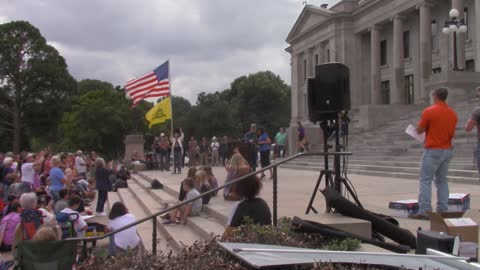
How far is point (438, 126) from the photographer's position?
7328mm

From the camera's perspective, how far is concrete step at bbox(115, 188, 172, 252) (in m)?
9.10

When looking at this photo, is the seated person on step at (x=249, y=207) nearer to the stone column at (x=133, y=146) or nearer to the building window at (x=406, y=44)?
the stone column at (x=133, y=146)

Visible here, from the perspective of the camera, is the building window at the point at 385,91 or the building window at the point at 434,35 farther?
the building window at the point at 385,91

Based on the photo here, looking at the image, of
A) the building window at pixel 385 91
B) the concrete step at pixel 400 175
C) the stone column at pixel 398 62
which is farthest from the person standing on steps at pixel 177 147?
the building window at pixel 385 91

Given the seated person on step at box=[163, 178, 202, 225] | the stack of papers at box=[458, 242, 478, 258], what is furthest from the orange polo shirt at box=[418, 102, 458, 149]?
the seated person on step at box=[163, 178, 202, 225]

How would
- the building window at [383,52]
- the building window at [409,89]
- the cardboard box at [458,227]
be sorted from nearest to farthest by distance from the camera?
the cardboard box at [458,227] < the building window at [409,89] < the building window at [383,52]

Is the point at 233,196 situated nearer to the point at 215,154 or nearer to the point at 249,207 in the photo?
the point at 249,207

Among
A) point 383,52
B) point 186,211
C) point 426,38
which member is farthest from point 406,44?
point 186,211

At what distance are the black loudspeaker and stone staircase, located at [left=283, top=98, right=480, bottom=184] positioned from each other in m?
8.05

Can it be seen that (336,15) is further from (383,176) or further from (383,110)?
(383,176)

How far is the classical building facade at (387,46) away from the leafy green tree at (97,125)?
25.5m

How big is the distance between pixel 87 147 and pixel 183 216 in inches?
2248

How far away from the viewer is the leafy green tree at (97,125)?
2530 inches

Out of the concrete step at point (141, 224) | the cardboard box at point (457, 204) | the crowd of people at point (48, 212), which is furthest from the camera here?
the concrete step at point (141, 224)
